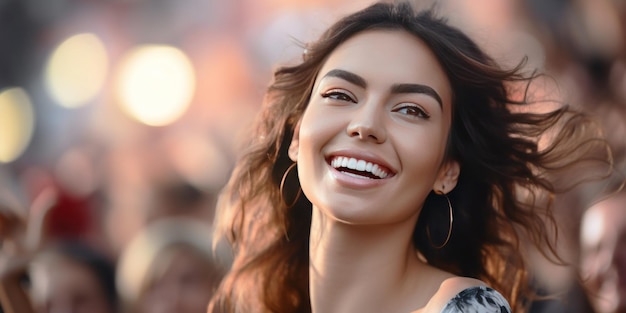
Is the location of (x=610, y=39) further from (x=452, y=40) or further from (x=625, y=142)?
(x=452, y=40)

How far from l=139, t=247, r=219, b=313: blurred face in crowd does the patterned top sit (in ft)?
7.04

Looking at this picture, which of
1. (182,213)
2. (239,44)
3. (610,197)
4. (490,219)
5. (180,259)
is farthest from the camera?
(239,44)

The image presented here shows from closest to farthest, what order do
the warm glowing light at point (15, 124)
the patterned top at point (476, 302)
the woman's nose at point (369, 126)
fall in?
the patterned top at point (476, 302) < the woman's nose at point (369, 126) < the warm glowing light at point (15, 124)

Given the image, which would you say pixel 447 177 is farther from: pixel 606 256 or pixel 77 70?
pixel 77 70

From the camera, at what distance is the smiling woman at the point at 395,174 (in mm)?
3580

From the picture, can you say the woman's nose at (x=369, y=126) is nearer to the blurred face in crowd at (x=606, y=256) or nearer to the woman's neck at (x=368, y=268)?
the woman's neck at (x=368, y=268)

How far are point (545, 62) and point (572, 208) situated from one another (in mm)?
1821

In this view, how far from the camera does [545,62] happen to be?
269 inches

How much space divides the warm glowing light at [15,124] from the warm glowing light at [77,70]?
0.35 m

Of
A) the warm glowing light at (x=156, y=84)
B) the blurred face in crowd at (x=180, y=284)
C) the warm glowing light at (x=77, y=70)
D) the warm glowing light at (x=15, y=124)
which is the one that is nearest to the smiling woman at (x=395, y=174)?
the blurred face in crowd at (x=180, y=284)

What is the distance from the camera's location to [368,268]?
12.1 feet

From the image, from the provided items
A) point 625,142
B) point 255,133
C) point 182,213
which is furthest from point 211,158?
point 255,133

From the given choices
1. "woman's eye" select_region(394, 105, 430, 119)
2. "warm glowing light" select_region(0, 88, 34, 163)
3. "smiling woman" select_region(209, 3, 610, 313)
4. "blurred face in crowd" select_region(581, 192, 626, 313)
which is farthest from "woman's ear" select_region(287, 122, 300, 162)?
"warm glowing light" select_region(0, 88, 34, 163)

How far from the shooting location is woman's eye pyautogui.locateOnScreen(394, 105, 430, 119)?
3.61 m
